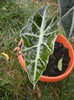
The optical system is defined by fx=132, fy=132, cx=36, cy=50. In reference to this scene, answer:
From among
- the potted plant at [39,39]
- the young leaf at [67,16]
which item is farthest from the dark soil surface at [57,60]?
the young leaf at [67,16]

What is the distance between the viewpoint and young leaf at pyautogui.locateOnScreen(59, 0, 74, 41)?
0.66 metres

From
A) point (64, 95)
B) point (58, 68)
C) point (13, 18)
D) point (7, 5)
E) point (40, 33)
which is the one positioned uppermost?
point (7, 5)

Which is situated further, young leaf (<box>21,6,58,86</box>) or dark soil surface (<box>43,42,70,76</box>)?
dark soil surface (<box>43,42,70,76</box>)

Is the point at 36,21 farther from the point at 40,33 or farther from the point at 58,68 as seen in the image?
the point at 58,68

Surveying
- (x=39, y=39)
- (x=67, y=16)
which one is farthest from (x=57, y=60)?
(x=67, y=16)

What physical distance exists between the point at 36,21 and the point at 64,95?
0.77 meters

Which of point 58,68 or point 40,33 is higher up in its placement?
point 40,33

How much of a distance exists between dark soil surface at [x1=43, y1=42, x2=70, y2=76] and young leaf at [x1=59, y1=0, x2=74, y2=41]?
55cm

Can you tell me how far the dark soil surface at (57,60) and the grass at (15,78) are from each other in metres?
0.16

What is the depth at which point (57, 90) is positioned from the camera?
133 centimetres

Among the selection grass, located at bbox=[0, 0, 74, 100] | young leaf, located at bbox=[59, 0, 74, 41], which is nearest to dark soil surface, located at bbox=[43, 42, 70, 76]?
grass, located at bbox=[0, 0, 74, 100]

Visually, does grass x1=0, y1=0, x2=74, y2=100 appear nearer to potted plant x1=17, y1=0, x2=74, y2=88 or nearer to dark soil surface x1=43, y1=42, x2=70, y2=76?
dark soil surface x1=43, y1=42, x2=70, y2=76

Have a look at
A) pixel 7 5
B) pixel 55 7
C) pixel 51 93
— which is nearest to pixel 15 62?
pixel 51 93

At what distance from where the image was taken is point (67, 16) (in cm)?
68
